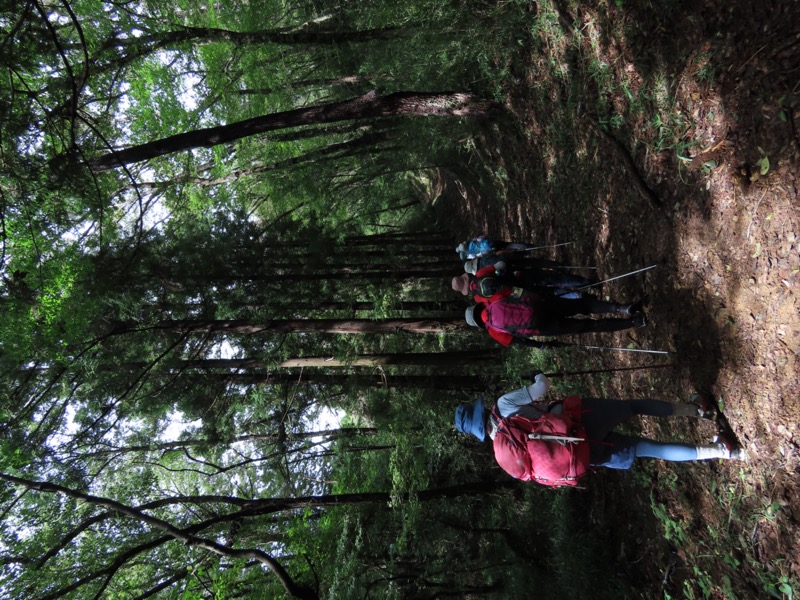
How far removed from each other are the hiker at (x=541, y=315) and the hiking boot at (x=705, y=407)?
3.22ft

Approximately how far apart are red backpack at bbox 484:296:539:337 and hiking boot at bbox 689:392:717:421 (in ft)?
5.54

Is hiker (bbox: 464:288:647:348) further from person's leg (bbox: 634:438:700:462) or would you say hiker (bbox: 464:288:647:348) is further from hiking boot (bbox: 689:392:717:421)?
person's leg (bbox: 634:438:700:462)

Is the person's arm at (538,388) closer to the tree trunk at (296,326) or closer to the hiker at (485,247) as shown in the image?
the hiker at (485,247)

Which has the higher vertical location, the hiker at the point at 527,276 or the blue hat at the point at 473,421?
the hiker at the point at 527,276

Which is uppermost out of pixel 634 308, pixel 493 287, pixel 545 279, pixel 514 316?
pixel 545 279

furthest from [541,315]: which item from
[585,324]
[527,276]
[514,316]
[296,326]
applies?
[296,326]

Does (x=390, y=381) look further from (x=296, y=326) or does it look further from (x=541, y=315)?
(x=541, y=315)

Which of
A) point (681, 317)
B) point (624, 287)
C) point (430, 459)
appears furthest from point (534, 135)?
point (430, 459)

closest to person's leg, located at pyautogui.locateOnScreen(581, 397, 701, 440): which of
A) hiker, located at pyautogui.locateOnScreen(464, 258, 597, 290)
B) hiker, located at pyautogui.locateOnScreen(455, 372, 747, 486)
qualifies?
hiker, located at pyautogui.locateOnScreen(455, 372, 747, 486)

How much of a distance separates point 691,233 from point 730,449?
2164mm

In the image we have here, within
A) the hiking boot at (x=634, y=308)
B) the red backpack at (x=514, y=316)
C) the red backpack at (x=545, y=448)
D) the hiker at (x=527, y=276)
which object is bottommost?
the red backpack at (x=545, y=448)

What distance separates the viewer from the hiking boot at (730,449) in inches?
167

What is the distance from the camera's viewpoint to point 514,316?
16.3ft

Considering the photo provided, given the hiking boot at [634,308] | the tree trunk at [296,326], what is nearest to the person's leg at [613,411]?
the hiking boot at [634,308]
